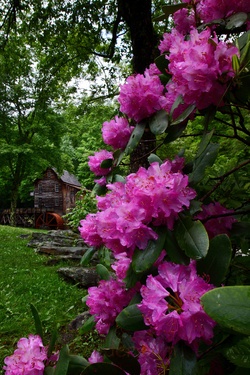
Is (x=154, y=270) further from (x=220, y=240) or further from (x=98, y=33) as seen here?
(x=98, y=33)

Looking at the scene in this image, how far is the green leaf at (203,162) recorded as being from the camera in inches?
36.5

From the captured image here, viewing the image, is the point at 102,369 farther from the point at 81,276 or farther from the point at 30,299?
the point at 81,276

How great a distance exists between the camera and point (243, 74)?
2.77 ft

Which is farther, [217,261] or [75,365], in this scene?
[75,365]

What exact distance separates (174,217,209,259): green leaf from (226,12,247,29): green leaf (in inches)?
A: 26.4

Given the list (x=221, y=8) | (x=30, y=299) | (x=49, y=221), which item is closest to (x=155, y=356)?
(x=221, y=8)

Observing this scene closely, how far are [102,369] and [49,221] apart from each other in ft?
87.0

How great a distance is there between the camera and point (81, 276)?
5.76 meters

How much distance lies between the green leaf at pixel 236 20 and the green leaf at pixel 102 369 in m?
1.05

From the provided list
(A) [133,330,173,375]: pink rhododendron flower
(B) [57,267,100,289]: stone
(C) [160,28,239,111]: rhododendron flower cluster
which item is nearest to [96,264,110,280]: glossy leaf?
(A) [133,330,173,375]: pink rhododendron flower

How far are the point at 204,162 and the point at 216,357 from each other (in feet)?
1.63

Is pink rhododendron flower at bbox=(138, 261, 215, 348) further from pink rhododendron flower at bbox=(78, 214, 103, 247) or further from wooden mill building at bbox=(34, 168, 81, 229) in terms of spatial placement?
wooden mill building at bbox=(34, 168, 81, 229)

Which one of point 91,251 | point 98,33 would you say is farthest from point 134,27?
point 91,251

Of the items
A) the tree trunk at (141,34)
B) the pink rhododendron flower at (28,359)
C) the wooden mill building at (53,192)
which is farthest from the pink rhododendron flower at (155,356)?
the wooden mill building at (53,192)
